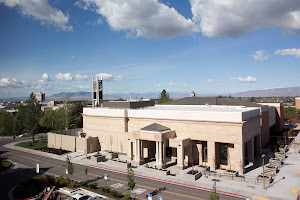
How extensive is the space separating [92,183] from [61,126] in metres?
56.7

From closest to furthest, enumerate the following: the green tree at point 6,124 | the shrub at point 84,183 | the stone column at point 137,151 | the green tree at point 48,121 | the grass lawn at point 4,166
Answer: the shrub at point 84,183
the grass lawn at point 4,166
the stone column at point 137,151
the green tree at point 6,124
the green tree at point 48,121

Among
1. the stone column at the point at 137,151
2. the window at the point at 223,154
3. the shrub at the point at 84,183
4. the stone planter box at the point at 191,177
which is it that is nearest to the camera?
the shrub at the point at 84,183

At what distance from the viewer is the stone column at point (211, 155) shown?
43.3 metres

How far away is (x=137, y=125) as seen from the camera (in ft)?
179

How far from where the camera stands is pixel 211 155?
1715 inches

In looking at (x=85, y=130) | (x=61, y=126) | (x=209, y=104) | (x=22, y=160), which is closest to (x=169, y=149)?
(x=209, y=104)

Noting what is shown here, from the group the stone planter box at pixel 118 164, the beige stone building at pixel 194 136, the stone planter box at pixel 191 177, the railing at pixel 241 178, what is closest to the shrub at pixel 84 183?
the stone planter box at pixel 118 164

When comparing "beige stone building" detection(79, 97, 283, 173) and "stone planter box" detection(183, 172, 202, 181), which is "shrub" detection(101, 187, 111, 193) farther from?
"beige stone building" detection(79, 97, 283, 173)

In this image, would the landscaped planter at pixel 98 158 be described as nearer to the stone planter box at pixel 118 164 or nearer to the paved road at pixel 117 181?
the stone planter box at pixel 118 164

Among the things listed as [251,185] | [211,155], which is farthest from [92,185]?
[251,185]

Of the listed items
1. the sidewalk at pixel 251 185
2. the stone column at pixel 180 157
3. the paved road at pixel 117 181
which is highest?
the stone column at pixel 180 157

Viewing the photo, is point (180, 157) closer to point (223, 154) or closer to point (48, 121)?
point (223, 154)

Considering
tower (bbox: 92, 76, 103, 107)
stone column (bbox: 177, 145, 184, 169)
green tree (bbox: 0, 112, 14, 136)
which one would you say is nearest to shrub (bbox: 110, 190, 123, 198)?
stone column (bbox: 177, 145, 184, 169)

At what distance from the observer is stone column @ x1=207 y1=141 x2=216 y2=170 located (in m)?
43.3
